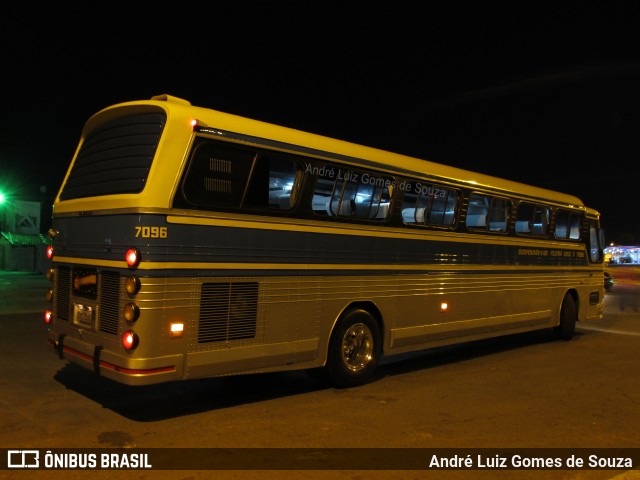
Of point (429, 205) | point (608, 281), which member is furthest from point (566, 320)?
point (608, 281)

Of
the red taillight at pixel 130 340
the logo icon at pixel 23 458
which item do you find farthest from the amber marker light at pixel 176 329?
the logo icon at pixel 23 458

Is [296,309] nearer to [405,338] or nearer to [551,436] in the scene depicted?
[405,338]

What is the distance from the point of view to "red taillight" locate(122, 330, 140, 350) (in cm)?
527

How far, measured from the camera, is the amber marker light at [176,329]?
5.43 metres

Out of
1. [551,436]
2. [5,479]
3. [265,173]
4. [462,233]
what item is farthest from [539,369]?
[5,479]

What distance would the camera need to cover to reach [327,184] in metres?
6.95

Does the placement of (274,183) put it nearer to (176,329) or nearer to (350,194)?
(350,194)

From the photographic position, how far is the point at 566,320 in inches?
469

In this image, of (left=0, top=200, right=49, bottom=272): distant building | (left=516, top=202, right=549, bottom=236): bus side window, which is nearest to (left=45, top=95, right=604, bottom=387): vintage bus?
(left=516, top=202, right=549, bottom=236): bus side window

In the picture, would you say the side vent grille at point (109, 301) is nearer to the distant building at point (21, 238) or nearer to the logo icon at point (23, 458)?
the logo icon at point (23, 458)

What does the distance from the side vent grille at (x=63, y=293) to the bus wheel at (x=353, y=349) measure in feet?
10.2

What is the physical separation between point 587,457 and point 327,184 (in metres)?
3.94

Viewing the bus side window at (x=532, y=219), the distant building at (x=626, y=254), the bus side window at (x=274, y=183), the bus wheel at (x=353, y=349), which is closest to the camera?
the bus side window at (x=274, y=183)

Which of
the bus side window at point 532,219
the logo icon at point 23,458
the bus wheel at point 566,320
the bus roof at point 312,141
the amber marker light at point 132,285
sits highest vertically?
the bus roof at point 312,141
